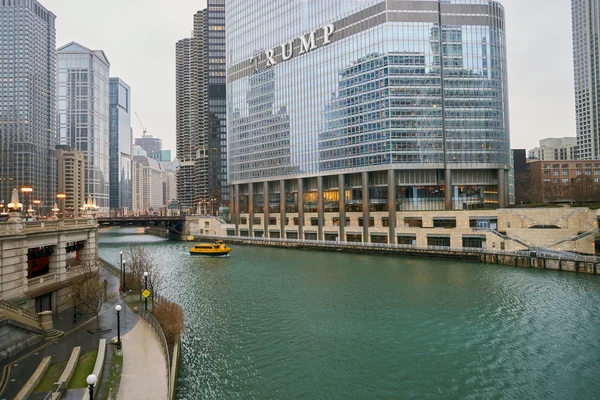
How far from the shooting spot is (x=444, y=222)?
9362cm

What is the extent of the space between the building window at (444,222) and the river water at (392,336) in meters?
26.1

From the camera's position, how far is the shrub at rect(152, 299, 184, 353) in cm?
3081

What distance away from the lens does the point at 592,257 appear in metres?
63.9

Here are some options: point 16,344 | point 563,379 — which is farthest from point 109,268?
point 563,379

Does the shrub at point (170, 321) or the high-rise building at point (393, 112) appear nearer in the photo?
the shrub at point (170, 321)

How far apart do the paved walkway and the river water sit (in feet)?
8.49

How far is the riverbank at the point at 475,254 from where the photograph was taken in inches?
2530

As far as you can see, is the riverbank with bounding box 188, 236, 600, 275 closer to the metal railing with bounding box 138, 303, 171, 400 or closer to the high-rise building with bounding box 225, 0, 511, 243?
the high-rise building with bounding box 225, 0, 511, 243

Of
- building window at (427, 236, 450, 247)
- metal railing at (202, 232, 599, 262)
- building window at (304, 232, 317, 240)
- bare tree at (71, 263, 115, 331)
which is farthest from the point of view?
building window at (304, 232, 317, 240)

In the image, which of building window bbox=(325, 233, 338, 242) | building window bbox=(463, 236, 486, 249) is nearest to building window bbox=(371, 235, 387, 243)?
building window bbox=(325, 233, 338, 242)

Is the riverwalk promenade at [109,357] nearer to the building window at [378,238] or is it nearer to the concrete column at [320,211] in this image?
the building window at [378,238]

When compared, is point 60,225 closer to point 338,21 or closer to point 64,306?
point 64,306

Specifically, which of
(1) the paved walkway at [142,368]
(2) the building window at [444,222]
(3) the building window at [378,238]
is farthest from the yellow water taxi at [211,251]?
(1) the paved walkway at [142,368]

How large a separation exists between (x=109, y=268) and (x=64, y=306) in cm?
2838
